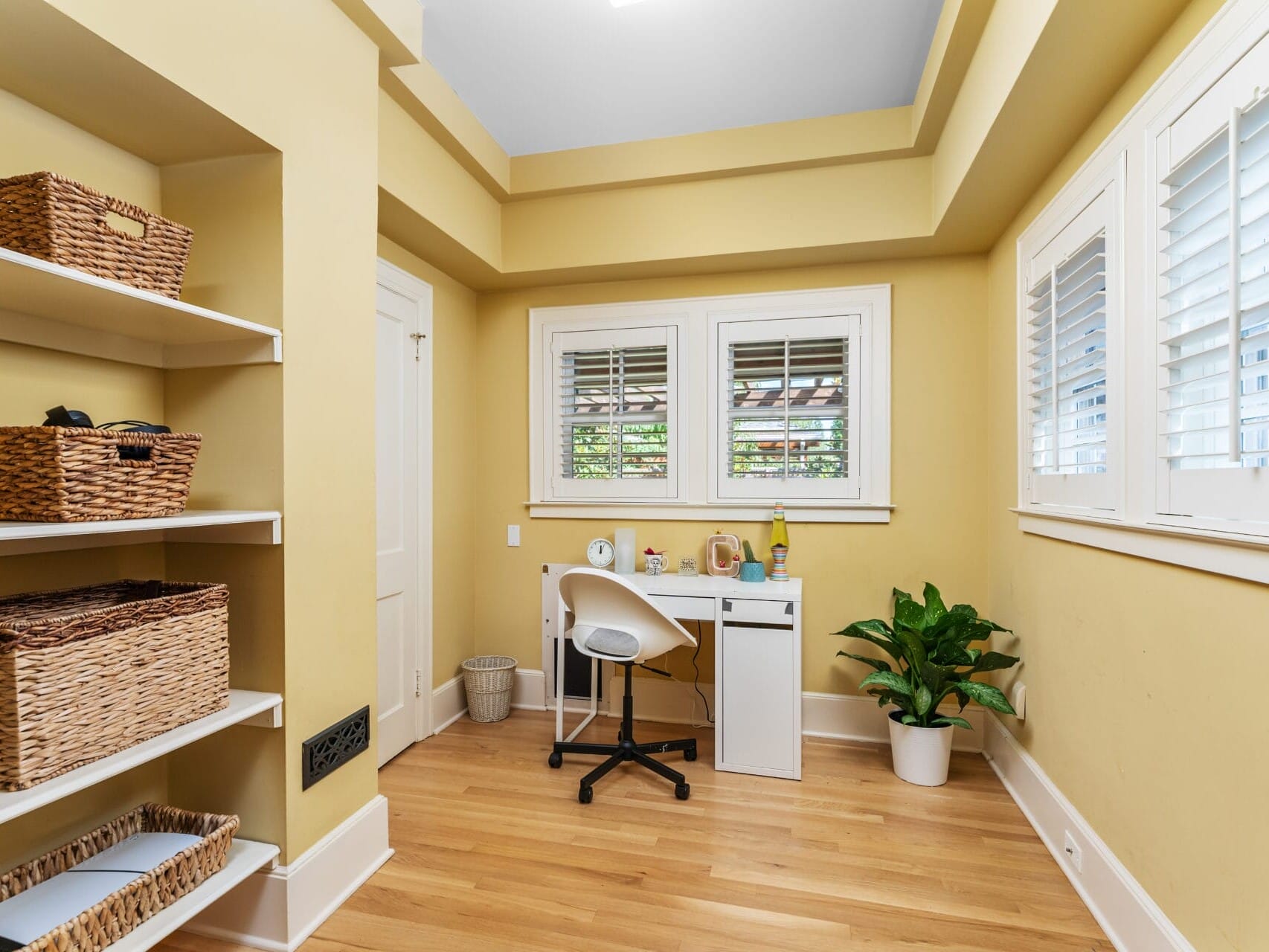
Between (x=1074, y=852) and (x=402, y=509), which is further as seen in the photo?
(x=402, y=509)

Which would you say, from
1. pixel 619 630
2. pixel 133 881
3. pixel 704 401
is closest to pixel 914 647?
pixel 619 630

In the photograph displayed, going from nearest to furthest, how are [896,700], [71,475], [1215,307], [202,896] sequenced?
[71,475]
[1215,307]
[202,896]
[896,700]

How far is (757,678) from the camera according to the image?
9.04 feet

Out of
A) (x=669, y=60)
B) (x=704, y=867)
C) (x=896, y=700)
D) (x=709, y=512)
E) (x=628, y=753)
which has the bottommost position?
(x=704, y=867)

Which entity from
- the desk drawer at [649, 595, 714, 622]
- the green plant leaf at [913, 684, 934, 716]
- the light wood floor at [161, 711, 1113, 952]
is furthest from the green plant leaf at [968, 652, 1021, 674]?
the desk drawer at [649, 595, 714, 622]

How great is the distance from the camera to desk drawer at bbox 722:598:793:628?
Result: 108 inches

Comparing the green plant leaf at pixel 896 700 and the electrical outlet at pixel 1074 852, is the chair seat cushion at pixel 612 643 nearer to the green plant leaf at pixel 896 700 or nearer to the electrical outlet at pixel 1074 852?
the green plant leaf at pixel 896 700

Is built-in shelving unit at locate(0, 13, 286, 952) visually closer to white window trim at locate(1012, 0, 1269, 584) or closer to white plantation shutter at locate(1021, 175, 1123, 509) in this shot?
white window trim at locate(1012, 0, 1269, 584)

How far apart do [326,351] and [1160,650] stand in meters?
2.34

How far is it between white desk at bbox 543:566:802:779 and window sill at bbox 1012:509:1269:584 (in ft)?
3.45

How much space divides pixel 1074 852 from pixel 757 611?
50.2 inches

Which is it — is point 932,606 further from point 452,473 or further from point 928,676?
point 452,473

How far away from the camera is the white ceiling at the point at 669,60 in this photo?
2197 mm

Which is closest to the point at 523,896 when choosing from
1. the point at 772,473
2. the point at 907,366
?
the point at 772,473
